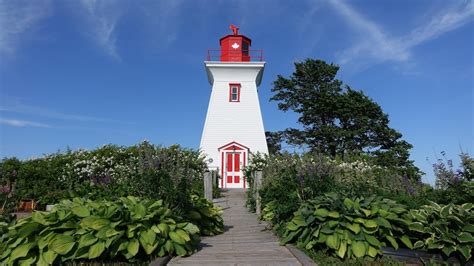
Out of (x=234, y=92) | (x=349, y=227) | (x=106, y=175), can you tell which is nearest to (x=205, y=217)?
(x=349, y=227)

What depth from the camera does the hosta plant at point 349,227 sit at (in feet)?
16.0

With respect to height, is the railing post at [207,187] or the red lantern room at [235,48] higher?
the red lantern room at [235,48]

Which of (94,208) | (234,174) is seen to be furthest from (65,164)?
(94,208)

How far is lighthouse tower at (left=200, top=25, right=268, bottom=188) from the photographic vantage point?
21.6 m

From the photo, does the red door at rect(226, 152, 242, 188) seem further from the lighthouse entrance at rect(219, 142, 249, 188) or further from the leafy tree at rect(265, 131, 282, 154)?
the leafy tree at rect(265, 131, 282, 154)

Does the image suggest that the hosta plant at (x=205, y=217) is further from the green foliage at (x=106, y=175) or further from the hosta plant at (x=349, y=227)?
the hosta plant at (x=349, y=227)

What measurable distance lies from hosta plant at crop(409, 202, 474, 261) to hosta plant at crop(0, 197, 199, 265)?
329 cm

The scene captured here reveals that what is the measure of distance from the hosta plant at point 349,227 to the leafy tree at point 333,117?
63.2ft

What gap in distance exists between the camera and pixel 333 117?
86.3 feet

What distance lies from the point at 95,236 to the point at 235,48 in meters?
19.7

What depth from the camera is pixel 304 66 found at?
27156mm

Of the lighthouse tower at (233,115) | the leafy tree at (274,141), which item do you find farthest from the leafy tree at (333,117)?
the lighthouse tower at (233,115)

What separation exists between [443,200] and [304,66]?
71.7 feet

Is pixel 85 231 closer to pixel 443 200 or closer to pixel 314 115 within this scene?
pixel 443 200
